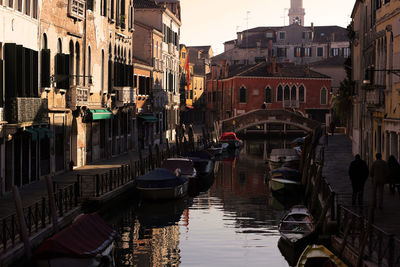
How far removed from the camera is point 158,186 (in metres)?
25.6

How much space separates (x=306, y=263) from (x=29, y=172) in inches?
494

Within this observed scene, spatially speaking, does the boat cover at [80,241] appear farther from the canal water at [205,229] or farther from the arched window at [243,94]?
the arched window at [243,94]

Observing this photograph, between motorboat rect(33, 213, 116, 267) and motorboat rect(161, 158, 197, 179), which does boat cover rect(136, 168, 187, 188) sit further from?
motorboat rect(33, 213, 116, 267)

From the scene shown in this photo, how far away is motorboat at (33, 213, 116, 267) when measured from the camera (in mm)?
13492

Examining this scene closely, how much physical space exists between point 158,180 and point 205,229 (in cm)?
506

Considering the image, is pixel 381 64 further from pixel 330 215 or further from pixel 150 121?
pixel 150 121

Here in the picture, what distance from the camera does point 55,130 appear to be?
26.4 m

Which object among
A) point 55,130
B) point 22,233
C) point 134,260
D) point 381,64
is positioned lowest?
point 134,260

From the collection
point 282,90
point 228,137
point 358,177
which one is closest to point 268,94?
point 282,90

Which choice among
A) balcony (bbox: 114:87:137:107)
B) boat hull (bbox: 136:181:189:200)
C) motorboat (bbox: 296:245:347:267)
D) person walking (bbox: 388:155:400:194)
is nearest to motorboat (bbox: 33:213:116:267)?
motorboat (bbox: 296:245:347:267)

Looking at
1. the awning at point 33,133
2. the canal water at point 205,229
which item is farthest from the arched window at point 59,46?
the canal water at point 205,229

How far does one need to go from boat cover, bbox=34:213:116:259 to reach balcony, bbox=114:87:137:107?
65.5ft

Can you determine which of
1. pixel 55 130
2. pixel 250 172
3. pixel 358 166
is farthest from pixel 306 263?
pixel 250 172

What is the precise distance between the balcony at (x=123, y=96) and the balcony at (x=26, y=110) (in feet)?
37.8
